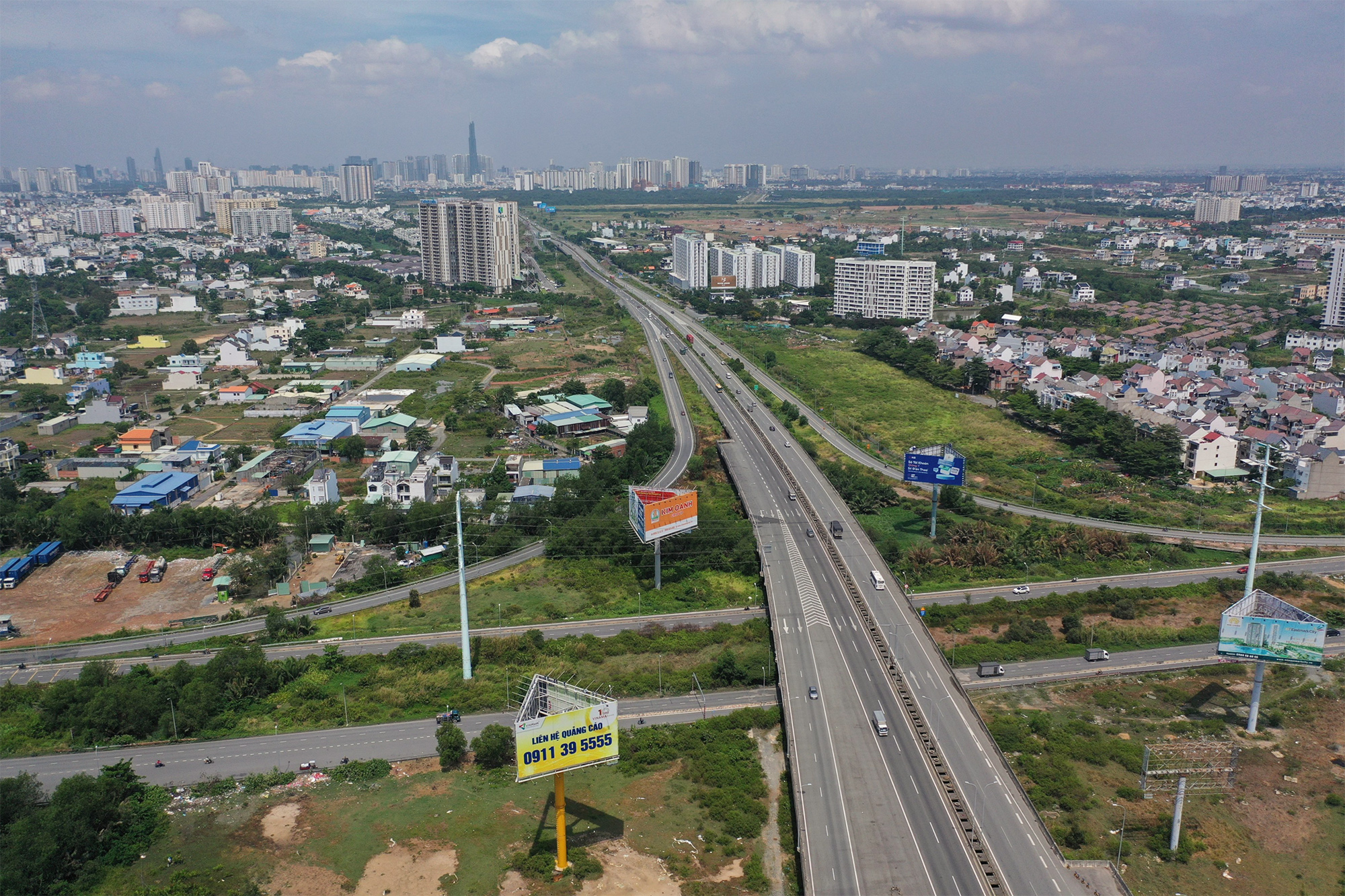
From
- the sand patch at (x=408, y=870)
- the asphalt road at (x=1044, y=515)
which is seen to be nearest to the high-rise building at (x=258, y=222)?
the asphalt road at (x=1044, y=515)

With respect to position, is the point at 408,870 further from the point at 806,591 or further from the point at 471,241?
the point at 471,241

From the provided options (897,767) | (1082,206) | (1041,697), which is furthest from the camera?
(1082,206)

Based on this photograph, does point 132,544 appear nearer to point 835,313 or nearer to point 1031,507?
point 1031,507

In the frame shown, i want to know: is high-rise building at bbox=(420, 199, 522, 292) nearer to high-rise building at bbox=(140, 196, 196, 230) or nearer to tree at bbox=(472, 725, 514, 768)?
high-rise building at bbox=(140, 196, 196, 230)

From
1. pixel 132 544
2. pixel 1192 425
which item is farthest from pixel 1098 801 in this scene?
pixel 132 544

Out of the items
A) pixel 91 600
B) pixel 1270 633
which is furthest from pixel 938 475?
pixel 91 600

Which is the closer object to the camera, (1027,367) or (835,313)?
(1027,367)

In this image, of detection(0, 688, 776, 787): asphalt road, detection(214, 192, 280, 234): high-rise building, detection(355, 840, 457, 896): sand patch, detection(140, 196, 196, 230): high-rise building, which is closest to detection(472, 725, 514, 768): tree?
detection(0, 688, 776, 787): asphalt road

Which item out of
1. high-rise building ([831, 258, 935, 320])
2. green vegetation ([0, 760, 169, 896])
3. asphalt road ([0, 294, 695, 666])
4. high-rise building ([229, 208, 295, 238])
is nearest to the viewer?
green vegetation ([0, 760, 169, 896])
